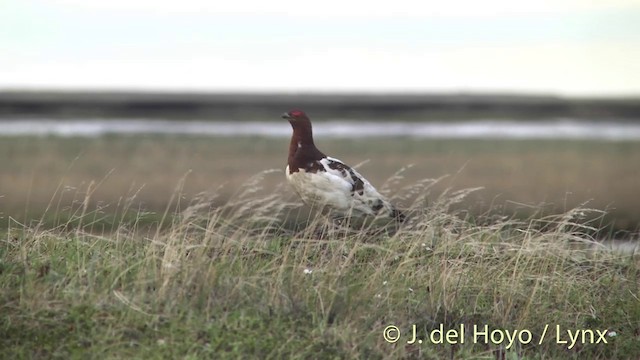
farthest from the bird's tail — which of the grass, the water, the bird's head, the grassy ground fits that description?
the water

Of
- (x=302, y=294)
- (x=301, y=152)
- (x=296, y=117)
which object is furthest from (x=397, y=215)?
(x=302, y=294)

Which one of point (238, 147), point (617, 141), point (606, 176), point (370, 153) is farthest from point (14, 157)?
point (617, 141)

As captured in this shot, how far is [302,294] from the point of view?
8.40 meters

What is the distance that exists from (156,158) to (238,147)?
192 inches

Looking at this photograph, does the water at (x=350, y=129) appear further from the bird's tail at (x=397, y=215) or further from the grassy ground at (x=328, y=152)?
the bird's tail at (x=397, y=215)

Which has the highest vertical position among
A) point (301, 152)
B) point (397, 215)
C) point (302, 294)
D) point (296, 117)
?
point (296, 117)

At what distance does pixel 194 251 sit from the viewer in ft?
28.9

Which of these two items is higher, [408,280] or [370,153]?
[408,280]

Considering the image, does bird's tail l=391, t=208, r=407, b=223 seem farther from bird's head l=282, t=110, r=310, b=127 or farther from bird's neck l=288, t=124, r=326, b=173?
bird's head l=282, t=110, r=310, b=127

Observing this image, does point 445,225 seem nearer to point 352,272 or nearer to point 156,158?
point 352,272

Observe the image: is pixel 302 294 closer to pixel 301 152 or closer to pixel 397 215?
pixel 301 152

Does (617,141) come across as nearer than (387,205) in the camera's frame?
No

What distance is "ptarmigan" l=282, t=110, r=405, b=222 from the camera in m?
9.81

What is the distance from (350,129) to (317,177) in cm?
3532
